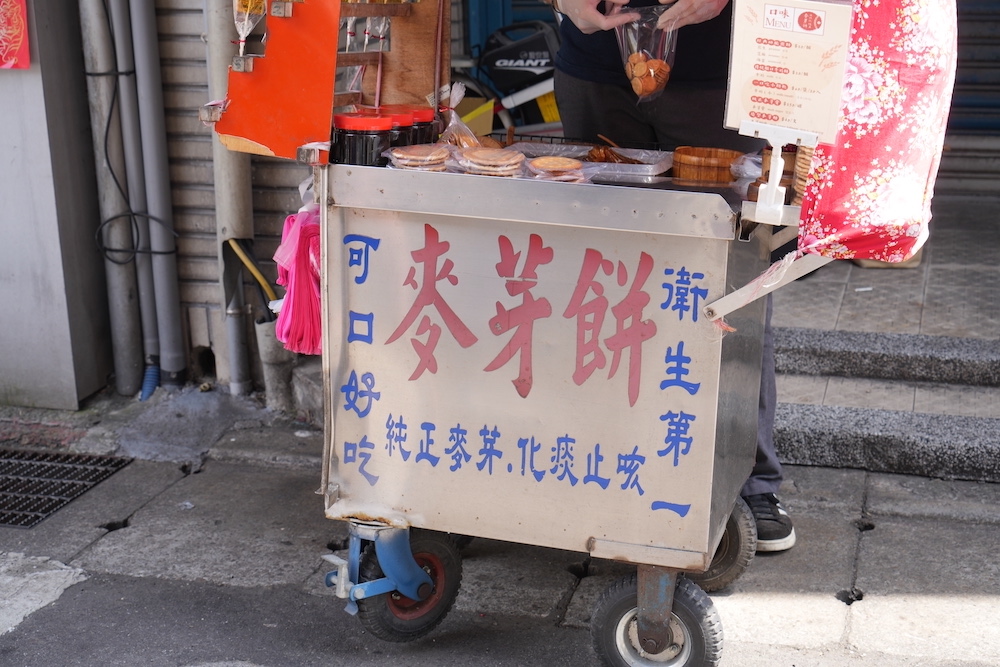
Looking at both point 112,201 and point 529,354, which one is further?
point 112,201

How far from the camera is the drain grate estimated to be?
353 cm

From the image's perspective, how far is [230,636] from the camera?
9.18 feet

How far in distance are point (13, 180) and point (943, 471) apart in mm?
3537

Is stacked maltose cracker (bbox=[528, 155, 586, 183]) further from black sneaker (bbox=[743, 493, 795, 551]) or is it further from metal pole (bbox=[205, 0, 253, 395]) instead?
metal pole (bbox=[205, 0, 253, 395])

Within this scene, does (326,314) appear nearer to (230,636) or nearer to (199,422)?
(230,636)

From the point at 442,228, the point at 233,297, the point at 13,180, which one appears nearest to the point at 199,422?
the point at 233,297

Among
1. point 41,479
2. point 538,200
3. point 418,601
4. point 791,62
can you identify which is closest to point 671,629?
point 418,601

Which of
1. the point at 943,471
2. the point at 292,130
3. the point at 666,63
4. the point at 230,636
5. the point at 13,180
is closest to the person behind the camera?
the point at 292,130

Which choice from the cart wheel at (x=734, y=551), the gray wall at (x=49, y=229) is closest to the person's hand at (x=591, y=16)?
the cart wheel at (x=734, y=551)

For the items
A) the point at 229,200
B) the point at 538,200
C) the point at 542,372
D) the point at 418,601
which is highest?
the point at 538,200

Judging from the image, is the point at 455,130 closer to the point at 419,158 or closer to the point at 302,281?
the point at 419,158

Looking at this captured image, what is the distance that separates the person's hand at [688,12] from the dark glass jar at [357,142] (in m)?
0.76

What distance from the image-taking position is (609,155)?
99.5 inches

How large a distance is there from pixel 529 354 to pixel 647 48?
0.89 m
